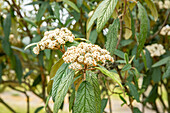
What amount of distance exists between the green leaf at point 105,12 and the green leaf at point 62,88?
0.64ft

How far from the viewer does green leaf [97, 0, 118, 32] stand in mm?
679

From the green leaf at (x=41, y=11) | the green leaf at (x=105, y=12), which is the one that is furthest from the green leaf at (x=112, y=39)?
the green leaf at (x=41, y=11)

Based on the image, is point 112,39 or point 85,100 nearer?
point 85,100

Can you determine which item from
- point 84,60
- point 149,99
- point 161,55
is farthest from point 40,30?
point 149,99

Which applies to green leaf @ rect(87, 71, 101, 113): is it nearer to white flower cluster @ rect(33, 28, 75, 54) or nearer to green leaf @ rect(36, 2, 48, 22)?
white flower cluster @ rect(33, 28, 75, 54)

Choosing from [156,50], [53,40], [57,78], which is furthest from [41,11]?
[156,50]

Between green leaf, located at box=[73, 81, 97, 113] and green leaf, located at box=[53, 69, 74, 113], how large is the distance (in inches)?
2.2

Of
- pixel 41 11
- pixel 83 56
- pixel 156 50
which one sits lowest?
pixel 83 56

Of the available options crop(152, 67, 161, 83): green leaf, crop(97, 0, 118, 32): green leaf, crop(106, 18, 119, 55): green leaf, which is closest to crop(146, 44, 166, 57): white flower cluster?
crop(152, 67, 161, 83): green leaf

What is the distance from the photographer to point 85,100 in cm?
61

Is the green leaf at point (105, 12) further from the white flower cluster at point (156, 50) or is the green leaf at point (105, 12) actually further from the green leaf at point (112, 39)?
the white flower cluster at point (156, 50)

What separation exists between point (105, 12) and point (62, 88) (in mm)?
307

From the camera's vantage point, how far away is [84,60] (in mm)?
616

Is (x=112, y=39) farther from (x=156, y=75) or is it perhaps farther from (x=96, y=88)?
(x=156, y=75)
